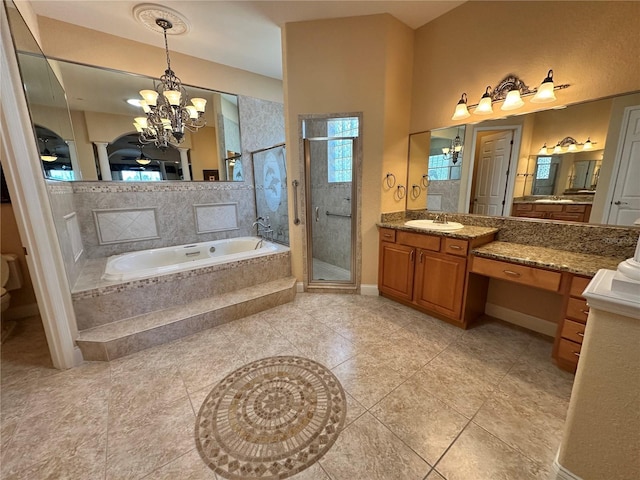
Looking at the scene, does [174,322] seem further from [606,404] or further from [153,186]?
[606,404]

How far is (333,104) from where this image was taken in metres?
2.59

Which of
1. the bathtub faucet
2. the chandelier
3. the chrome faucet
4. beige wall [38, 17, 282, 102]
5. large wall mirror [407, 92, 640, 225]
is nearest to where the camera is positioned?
large wall mirror [407, 92, 640, 225]

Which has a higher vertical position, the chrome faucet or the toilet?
the chrome faucet

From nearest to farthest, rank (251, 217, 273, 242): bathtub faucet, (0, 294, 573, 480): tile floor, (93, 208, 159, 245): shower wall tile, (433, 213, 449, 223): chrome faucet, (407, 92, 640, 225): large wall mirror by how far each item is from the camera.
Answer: (0, 294, 573, 480): tile floor
(407, 92, 640, 225): large wall mirror
(433, 213, 449, 223): chrome faucet
(93, 208, 159, 245): shower wall tile
(251, 217, 273, 242): bathtub faucet

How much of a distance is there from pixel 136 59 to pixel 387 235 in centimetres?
343

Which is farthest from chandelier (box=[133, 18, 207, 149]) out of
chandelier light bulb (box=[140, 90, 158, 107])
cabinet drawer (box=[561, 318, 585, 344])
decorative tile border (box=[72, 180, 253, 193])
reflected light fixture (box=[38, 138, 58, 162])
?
cabinet drawer (box=[561, 318, 585, 344])

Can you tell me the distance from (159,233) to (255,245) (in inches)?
46.5

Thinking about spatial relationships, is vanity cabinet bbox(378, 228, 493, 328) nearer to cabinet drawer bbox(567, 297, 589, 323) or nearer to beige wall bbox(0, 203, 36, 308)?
cabinet drawer bbox(567, 297, 589, 323)

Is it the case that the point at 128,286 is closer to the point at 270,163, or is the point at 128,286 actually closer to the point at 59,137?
the point at 59,137

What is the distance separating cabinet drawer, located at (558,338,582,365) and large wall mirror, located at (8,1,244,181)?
376 centimetres

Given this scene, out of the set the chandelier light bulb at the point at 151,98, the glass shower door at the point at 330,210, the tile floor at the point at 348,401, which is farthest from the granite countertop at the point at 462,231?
the chandelier light bulb at the point at 151,98

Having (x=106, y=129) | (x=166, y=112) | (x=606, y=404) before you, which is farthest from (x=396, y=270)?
(x=106, y=129)

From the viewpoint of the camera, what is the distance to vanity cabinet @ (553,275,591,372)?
1.56 meters

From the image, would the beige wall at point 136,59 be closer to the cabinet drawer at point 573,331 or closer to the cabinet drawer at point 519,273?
the cabinet drawer at point 519,273
